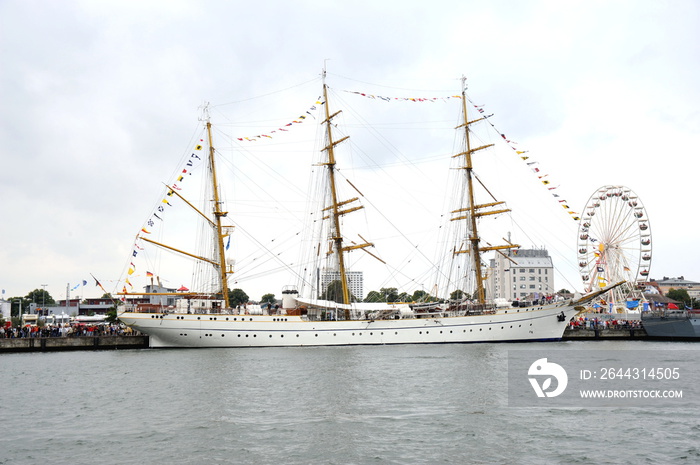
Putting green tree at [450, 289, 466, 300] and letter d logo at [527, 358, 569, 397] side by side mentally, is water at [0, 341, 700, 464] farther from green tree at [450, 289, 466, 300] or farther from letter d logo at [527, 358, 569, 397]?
green tree at [450, 289, 466, 300]

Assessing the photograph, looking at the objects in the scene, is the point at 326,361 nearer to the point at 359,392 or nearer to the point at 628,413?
the point at 359,392

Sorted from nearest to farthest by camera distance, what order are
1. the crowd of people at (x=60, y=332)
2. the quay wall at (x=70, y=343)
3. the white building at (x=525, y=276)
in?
the quay wall at (x=70, y=343) → the crowd of people at (x=60, y=332) → the white building at (x=525, y=276)

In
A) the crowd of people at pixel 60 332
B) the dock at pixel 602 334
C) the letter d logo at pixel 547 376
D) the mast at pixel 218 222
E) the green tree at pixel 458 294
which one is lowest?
the dock at pixel 602 334

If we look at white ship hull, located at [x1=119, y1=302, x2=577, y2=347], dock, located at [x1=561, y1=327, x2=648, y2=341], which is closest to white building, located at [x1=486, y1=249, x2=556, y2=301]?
dock, located at [x1=561, y1=327, x2=648, y2=341]

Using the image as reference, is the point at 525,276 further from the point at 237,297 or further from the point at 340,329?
the point at 340,329

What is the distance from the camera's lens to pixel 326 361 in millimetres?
35812

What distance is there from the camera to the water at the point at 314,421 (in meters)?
15.4

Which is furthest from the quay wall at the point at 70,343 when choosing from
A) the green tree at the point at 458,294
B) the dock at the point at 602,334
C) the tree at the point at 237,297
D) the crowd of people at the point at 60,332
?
the tree at the point at 237,297

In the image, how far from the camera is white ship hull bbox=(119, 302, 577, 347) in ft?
153

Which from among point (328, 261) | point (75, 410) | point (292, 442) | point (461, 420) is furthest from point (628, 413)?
point (328, 261)

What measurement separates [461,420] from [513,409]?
274cm

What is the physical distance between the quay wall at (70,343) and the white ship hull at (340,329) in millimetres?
2652

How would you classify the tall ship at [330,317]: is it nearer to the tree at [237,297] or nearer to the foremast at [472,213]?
the foremast at [472,213]

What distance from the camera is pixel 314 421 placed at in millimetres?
19047
